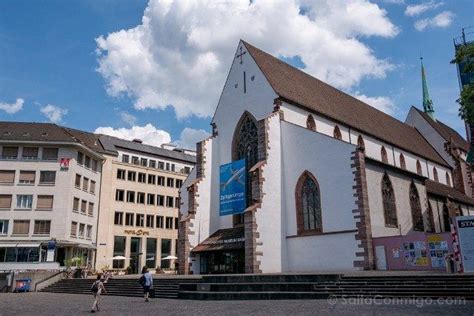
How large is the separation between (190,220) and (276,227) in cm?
642

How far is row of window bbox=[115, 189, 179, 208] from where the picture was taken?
54062mm

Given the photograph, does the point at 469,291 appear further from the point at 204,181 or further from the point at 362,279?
the point at 204,181

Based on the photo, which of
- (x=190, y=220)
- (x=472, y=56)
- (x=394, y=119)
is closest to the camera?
(x=472, y=56)

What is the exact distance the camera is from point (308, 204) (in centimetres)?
2634

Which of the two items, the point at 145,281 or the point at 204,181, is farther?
the point at 204,181

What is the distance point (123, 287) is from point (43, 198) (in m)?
24.2

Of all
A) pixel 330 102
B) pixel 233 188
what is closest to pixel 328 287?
pixel 233 188

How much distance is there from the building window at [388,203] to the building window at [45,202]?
3322cm

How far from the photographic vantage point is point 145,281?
18.7m

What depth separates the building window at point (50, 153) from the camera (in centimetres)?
4609

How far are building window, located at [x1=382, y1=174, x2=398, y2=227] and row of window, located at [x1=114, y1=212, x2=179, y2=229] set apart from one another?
3550cm

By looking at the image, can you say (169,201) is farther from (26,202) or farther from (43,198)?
(26,202)

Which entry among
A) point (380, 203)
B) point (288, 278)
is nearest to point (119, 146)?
point (380, 203)

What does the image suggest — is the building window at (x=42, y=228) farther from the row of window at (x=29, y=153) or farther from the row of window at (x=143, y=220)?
the row of window at (x=143, y=220)
